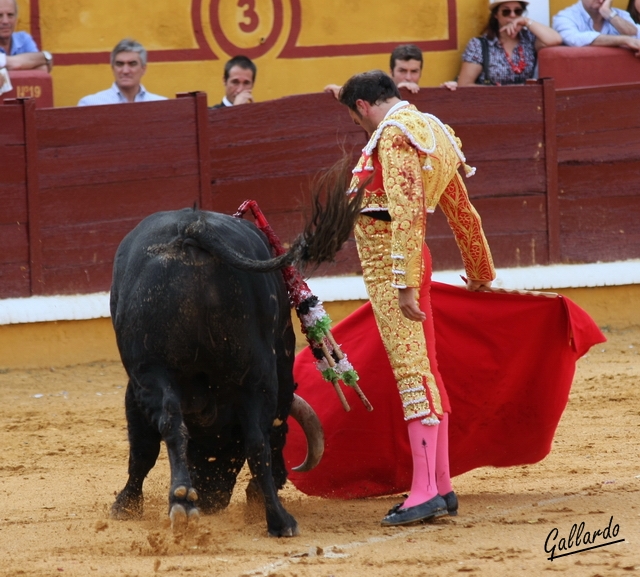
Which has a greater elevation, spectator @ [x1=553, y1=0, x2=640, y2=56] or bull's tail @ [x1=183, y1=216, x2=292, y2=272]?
spectator @ [x1=553, y1=0, x2=640, y2=56]

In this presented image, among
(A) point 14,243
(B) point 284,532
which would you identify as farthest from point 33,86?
(B) point 284,532

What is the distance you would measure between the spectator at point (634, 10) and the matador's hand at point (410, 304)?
5554 millimetres

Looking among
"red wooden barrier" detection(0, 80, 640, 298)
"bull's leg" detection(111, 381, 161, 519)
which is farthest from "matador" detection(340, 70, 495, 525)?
"red wooden barrier" detection(0, 80, 640, 298)

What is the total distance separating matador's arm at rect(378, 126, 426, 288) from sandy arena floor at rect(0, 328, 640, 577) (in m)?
0.73

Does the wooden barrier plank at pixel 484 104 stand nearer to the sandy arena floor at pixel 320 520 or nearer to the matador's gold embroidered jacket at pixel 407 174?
the sandy arena floor at pixel 320 520

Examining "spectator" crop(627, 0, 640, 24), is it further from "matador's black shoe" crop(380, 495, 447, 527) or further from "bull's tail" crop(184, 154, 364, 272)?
"matador's black shoe" crop(380, 495, 447, 527)

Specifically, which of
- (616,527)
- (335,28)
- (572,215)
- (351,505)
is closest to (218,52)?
(335,28)

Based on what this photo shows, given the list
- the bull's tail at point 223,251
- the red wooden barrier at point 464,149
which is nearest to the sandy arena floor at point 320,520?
the bull's tail at point 223,251

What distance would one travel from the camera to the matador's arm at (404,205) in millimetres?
3352

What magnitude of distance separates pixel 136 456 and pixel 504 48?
503cm

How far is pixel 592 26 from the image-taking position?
816 centimetres

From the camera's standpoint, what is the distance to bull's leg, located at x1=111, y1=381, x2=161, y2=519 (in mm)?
3615

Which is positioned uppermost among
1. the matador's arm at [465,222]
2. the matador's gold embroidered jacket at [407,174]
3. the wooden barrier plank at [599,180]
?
the matador's gold embroidered jacket at [407,174]

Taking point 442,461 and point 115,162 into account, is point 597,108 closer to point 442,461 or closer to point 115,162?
point 115,162
